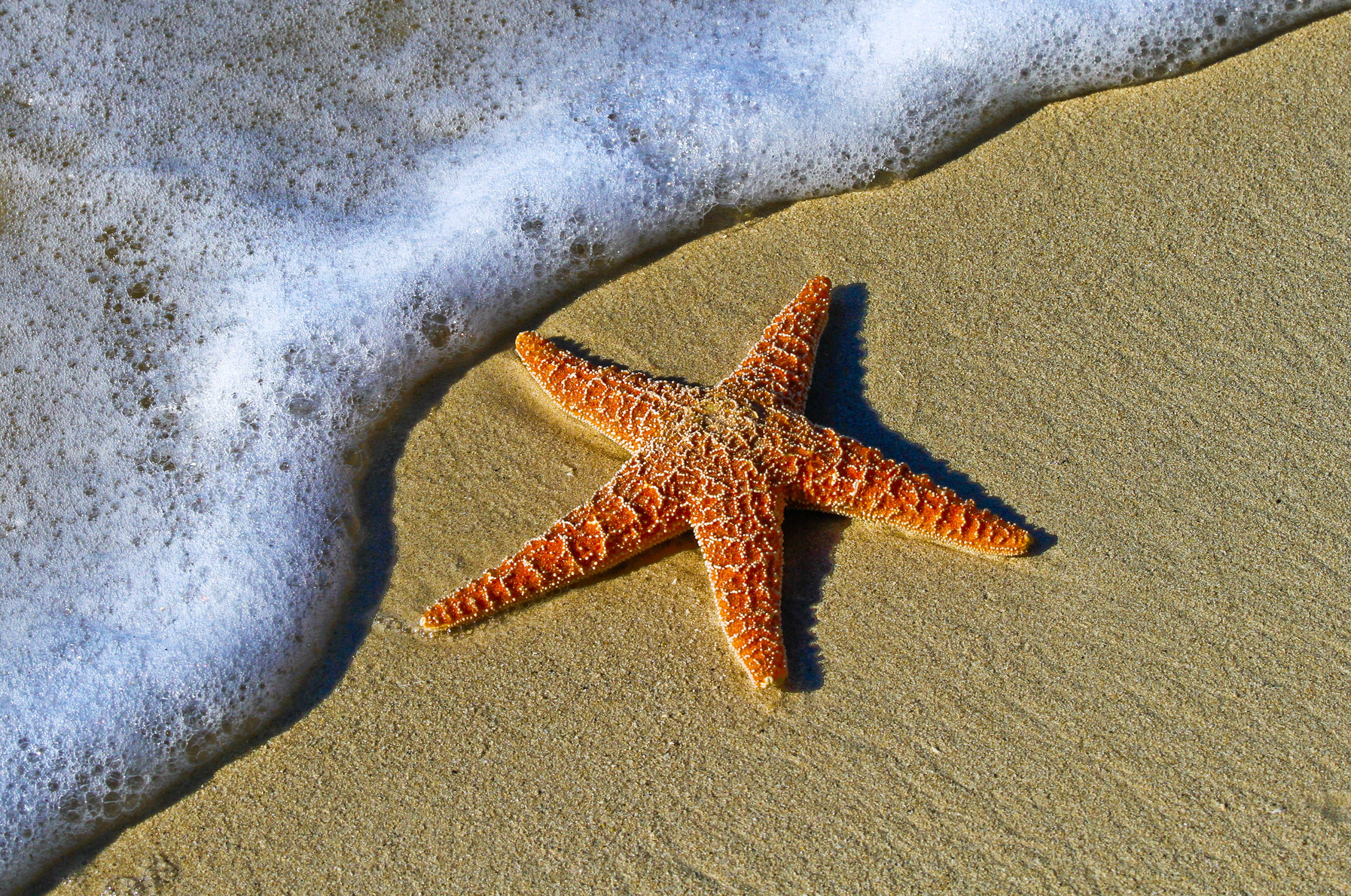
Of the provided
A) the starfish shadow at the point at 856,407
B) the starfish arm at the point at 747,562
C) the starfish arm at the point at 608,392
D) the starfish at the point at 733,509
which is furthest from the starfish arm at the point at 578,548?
the starfish shadow at the point at 856,407

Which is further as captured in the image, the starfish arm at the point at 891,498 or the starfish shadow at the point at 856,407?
the starfish shadow at the point at 856,407

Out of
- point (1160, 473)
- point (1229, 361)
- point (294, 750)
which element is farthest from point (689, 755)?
point (1229, 361)

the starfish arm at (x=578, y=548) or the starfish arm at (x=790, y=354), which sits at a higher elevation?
the starfish arm at (x=790, y=354)

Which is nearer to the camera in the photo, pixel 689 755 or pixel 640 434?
pixel 689 755

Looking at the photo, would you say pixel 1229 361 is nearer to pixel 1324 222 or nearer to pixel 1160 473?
pixel 1160 473

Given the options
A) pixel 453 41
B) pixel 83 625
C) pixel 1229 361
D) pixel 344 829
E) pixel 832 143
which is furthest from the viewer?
pixel 453 41

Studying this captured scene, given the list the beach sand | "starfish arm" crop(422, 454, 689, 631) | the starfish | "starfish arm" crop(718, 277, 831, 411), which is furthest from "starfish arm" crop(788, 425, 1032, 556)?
"starfish arm" crop(422, 454, 689, 631)

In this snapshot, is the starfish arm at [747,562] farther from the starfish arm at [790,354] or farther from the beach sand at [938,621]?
the starfish arm at [790,354]

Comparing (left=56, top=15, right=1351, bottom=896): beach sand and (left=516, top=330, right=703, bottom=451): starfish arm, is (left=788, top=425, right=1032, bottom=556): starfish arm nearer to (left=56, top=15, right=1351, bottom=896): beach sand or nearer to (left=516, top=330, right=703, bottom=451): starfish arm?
(left=56, top=15, right=1351, bottom=896): beach sand
